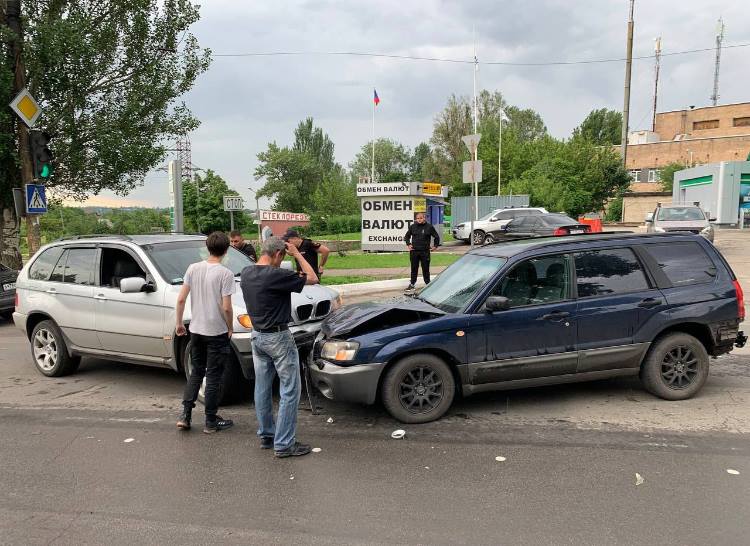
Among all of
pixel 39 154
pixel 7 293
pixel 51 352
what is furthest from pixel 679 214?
pixel 7 293

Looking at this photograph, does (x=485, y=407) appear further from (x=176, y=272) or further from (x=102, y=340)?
(x=102, y=340)

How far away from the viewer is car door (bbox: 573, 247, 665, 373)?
17.3 ft

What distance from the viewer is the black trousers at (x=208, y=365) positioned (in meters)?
4.97

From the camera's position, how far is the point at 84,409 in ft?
19.2

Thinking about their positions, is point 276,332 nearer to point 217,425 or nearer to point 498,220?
point 217,425

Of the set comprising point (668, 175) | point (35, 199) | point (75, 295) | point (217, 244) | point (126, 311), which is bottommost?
point (126, 311)

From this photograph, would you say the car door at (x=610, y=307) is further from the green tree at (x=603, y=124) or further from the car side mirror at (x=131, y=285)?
the green tree at (x=603, y=124)

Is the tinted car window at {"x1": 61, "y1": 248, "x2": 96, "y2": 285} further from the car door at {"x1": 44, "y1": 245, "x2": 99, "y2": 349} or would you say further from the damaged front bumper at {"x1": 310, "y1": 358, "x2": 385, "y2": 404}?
the damaged front bumper at {"x1": 310, "y1": 358, "x2": 385, "y2": 404}

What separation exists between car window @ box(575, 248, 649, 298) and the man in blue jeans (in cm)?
273

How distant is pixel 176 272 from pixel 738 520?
5544mm

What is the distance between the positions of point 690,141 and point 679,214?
1706 inches

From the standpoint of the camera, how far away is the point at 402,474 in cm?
412

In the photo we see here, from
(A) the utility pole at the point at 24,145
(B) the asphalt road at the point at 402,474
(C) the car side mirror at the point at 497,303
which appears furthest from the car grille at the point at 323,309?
(A) the utility pole at the point at 24,145

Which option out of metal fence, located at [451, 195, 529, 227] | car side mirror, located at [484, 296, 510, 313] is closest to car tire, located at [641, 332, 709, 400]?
car side mirror, located at [484, 296, 510, 313]
